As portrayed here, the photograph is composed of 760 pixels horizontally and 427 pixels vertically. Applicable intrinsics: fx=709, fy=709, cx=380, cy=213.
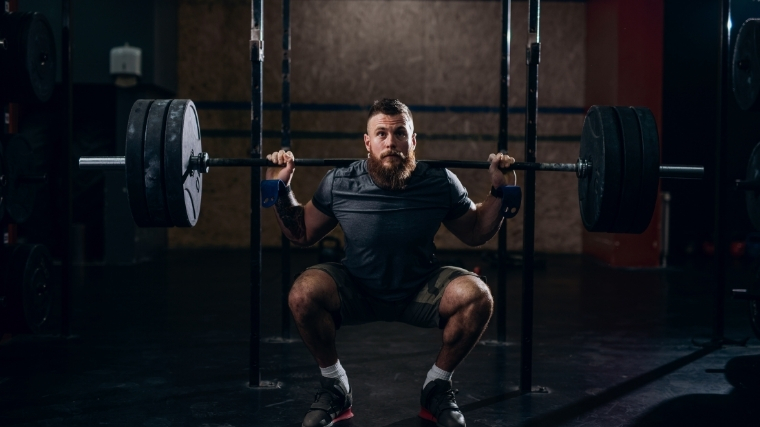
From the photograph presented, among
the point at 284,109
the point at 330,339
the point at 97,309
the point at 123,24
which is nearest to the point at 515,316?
the point at 284,109

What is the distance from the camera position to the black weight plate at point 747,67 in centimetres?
295

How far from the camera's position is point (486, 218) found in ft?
7.14

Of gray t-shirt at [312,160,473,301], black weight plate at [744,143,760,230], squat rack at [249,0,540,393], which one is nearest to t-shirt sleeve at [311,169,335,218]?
gray t-shirt at [312,160,473,301]

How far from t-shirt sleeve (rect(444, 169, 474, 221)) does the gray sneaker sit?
61 cm

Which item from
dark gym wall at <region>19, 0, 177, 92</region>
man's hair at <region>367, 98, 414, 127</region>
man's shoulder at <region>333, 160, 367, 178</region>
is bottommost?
man's shoulder at <region>333, 160, 367, 178</region>

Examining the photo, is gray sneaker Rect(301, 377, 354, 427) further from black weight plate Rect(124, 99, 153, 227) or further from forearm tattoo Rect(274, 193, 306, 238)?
black weight plate Rect(124, 99, 153, 227)

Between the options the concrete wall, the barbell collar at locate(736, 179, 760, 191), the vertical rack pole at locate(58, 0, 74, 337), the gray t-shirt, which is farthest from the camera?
the concrete wall

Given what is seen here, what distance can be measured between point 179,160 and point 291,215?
0.37m

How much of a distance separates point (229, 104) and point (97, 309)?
359 centimetres

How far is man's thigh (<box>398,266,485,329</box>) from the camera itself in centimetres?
206


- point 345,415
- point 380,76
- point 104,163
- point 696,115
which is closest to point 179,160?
point 104,163

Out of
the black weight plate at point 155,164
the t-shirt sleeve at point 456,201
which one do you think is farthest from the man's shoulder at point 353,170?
the black weight plate at point 155,164

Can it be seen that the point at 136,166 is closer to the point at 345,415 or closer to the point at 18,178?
the point at 345,415

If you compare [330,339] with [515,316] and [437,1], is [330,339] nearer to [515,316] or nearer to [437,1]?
[515,316]
